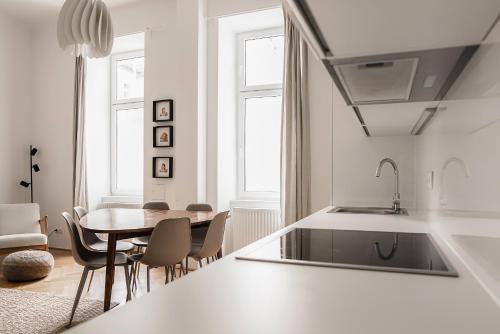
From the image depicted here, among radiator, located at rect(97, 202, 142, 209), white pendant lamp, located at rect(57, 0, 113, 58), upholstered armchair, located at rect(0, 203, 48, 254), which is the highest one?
white pendant lamp, located at rect(57, 0, 113, 58)

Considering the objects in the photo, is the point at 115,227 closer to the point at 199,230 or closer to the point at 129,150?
the point at 199,230

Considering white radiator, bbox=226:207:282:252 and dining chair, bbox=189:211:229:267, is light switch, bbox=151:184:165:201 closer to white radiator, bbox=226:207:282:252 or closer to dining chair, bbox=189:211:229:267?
white radiator, bbox=226:207:282:252

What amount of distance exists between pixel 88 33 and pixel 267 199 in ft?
9.21

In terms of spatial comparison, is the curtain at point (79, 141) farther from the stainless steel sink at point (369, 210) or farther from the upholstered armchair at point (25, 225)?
the stainless steel sink at point (369, 210)

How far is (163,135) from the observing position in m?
5.03

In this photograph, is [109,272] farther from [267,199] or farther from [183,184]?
[267,199]

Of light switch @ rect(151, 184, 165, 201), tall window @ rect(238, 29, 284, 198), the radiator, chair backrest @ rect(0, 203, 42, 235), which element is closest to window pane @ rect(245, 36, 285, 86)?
tall window @ rect(238, 29, 284, 198)

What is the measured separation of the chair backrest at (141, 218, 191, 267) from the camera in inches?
109

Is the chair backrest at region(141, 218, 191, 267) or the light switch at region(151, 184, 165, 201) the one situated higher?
the light switch at region(151, 184, 165, 201)

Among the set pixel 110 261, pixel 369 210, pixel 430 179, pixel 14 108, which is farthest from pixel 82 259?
pixel 14 108

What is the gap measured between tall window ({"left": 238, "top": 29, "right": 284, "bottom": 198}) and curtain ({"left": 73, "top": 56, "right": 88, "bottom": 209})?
241 cm

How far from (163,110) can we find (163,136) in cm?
35

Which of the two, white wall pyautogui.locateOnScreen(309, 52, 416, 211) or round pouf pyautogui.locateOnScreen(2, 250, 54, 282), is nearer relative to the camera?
white wall pyautogui.locateOnScreen(309, 52, 416, 211)

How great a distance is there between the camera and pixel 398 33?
0.76m
